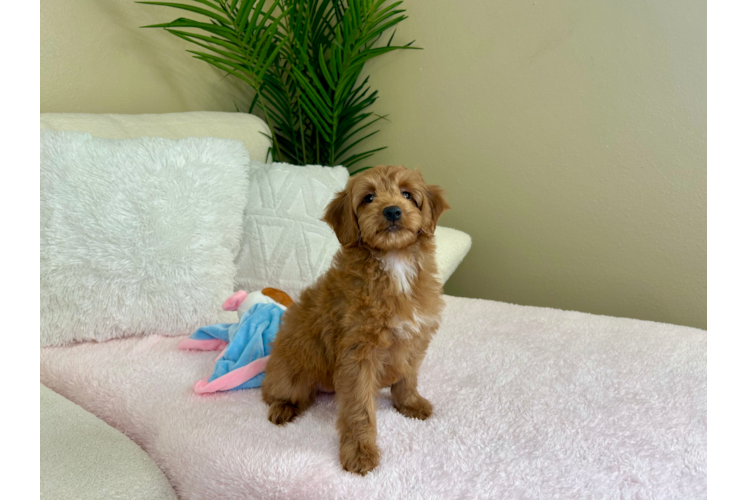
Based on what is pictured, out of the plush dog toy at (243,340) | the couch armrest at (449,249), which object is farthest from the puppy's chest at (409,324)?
the couch armrest at (449,249)

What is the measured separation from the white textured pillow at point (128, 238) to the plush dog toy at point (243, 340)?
0.42ft

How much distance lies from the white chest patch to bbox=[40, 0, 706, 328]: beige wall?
1.29 m

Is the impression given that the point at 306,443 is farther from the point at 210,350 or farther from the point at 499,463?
the point at 210,350

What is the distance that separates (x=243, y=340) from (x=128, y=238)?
53cm

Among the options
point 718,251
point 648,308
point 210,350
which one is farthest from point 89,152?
point 648,308

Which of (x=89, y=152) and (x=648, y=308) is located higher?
(x=89, y=152)

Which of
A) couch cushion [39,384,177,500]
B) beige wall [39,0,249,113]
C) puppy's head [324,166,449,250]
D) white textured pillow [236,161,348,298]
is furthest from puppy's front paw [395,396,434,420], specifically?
beige wall [39,0,249,113]

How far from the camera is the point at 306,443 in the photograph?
116cm

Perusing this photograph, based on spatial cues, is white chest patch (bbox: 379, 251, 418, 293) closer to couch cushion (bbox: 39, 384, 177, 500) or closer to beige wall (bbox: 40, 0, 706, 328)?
couch cushion (bbox: 39, 384, 177, 500)

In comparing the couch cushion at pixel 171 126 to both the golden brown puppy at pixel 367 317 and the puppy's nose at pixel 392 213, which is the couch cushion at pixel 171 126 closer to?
the golden brown puppy at pixel 367 317

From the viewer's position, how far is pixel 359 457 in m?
1.07

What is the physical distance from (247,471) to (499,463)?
522 millimetres

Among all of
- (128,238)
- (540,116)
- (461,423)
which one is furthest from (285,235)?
(540,116)

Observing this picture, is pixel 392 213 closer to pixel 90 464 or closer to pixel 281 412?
pixel 281 412
